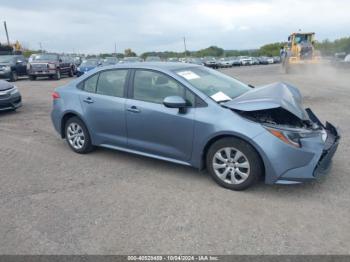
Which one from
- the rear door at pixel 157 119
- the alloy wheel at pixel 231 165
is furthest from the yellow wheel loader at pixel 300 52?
the alloy wheel at pixel 231 165

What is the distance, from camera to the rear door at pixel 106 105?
5211 millimetres

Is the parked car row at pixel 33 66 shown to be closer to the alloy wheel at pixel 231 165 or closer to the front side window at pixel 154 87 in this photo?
the front side window at pixel 154 87

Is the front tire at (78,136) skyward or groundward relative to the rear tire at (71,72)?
skyward

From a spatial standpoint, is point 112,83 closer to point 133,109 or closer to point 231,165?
point 133,109

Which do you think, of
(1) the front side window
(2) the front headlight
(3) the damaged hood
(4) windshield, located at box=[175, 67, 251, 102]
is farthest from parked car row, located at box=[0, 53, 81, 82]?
(2) the front headlight

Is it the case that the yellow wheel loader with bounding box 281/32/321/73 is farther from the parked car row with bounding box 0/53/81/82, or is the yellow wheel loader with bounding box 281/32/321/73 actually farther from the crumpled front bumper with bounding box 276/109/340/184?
the crumpled front bumper with bounding box 276/109/340/184

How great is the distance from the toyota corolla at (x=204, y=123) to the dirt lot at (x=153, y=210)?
0.30m

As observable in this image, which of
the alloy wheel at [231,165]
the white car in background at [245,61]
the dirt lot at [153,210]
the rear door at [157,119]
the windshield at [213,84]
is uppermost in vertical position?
the windshield at [213,84]

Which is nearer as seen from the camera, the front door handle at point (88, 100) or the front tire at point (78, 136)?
the front door handle at point (88, 100)

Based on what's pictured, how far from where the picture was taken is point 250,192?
427 cm

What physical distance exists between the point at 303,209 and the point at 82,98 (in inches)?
146

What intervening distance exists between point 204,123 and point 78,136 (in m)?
2.54

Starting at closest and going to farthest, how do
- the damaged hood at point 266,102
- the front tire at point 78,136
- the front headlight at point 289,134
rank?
1. the front headlight at point 289,134
2. the damaged hood at point 266,102
3. the front tire at point 78,136

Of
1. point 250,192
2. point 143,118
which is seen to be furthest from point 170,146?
point 250,192
